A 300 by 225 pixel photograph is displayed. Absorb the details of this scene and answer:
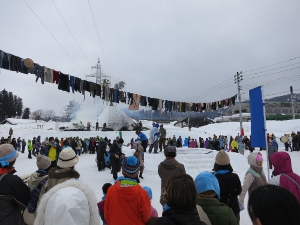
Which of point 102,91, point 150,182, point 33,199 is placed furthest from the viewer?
point 102,91

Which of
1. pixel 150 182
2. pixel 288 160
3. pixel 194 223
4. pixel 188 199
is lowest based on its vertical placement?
pixel 150 182

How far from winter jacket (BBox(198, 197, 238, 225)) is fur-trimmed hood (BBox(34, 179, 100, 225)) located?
1.11m

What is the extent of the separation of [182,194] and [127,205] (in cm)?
91

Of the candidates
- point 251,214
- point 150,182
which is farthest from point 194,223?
point 150,182

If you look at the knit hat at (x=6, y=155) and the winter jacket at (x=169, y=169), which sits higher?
the knit hat at (x=6, y=155)

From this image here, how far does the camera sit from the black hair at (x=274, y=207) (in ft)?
3.81

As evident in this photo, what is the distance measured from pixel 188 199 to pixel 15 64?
34.6ft

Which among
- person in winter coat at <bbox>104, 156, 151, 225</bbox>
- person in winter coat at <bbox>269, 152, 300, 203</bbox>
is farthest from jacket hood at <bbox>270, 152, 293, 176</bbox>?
person in winter coat at <bbox>104, 156, 151, 225</bbox>

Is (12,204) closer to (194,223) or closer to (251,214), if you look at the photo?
(194,223)

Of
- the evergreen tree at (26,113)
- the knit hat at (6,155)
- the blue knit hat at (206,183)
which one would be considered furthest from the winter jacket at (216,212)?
the evergreen tree at (26,113)

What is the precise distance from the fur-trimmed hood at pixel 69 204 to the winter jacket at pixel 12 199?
87cm

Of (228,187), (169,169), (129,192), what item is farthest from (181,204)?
(169,169)

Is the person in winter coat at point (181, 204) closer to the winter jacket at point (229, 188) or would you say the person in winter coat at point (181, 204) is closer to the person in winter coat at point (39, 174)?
the winter jacket at point (229, 188)

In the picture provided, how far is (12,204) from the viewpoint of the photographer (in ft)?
8.30
